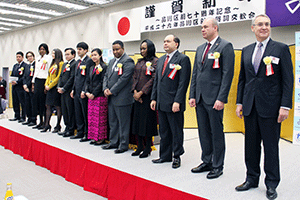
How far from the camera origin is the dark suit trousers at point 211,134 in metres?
2.44

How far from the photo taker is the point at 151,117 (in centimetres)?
319

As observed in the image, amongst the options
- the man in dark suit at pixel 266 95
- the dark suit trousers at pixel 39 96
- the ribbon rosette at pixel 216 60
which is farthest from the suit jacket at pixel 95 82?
the man in dark suit at pixel 266 95

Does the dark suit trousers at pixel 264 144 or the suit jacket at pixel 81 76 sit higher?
the suit jacket at pixel 81 76

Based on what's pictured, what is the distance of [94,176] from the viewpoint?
299cm

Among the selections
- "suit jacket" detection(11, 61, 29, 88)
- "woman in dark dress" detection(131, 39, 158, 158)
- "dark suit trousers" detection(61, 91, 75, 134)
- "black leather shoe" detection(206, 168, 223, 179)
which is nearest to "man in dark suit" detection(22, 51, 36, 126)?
"suit jacket" detection(11, 61, 29, 88)

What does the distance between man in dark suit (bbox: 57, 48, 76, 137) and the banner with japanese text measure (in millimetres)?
2918

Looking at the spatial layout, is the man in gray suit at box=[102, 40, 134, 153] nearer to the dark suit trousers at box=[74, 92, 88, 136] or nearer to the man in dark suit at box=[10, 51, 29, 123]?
the dark suit trousers at box=[74, 92, 88, 136]

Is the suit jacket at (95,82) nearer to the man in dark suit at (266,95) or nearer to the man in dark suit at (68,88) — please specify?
the man in dark suit at (68,88)

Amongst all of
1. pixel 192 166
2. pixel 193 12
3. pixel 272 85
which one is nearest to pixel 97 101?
pixel 192 166

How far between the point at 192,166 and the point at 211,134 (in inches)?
19.6

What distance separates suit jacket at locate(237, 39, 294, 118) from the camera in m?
2.00

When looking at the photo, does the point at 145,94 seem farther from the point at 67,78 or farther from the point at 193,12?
the point at 193,12

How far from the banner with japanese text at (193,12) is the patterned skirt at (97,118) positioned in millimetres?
3133

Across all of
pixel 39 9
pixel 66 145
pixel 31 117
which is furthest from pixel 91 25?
pixel 66 145
